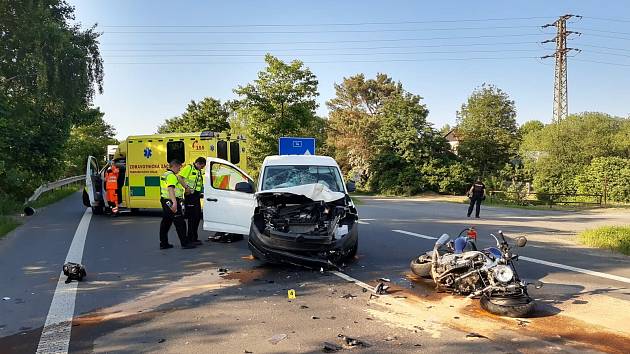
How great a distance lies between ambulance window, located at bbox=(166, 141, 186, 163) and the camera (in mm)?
15492

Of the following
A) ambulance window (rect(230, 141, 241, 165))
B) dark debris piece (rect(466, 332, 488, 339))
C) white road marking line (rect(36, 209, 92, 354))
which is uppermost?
ambulance window (rect(230, 141, 241, 165))

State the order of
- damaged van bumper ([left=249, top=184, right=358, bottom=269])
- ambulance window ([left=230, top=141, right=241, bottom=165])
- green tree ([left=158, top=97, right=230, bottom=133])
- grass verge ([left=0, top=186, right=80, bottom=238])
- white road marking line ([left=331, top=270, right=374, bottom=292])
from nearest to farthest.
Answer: white road marking line ([left=331, top=270, right=374, bottom=292]) → damaged van bumper ([left=249, top=184, right=358, bottom=269]) → grass verge ([left=0, top=186, right=80, bottom=238]) → ambulance window ([left=230, top=141, right=241, bottom=165]) → green tree ([left=158, top=97, right=230, bottom=133])

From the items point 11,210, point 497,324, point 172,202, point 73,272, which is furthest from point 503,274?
point 11,210

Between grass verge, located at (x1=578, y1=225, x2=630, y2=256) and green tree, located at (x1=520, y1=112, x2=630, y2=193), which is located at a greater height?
green tree, located at (x1=520, y1=112, x2=630, y2=193)

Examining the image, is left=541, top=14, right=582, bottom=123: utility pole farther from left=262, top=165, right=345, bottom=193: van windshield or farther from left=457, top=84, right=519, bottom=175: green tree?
left=262, top=165, right=345, bottom=193: van windshield

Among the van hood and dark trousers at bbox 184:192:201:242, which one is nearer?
the van hood

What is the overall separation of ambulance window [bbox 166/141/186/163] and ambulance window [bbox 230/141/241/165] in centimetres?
140

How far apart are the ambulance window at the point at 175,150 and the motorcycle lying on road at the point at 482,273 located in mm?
9862

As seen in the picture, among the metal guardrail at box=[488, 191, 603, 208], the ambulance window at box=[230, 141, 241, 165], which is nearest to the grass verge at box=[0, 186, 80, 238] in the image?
the ambulance window at box=[230, 141, 241, 165]

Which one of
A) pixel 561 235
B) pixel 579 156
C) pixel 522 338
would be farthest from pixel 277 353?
pixel 579 156

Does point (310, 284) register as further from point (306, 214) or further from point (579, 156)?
point (579, 156)

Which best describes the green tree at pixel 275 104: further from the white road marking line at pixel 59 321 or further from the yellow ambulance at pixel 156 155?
the white road marking line at pixel 59 321

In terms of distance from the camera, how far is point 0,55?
18828mm

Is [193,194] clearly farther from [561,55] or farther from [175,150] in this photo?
[561,55]
